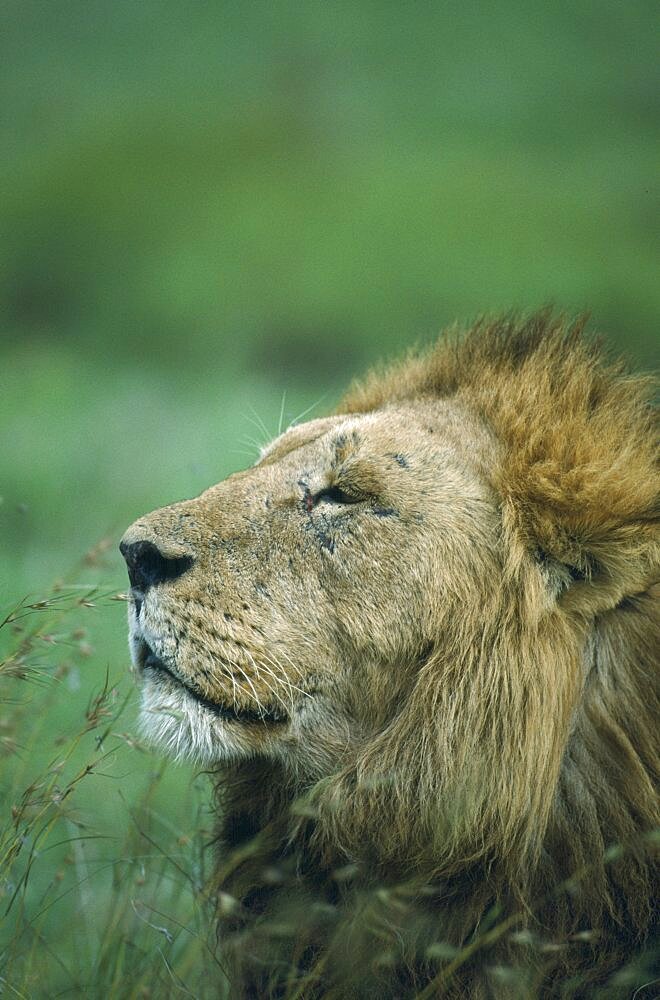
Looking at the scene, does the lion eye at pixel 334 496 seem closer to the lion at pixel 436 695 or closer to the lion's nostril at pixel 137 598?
the lion at pixel 436 695

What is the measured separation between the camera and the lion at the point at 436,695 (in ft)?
7.79

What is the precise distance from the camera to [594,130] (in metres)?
6.15

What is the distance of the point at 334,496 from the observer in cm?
265

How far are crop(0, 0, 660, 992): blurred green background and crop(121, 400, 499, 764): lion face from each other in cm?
202

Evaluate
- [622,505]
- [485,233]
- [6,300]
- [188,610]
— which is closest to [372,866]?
[188,610]

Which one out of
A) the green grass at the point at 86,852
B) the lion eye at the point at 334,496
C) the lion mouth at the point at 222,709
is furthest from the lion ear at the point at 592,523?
the green grass at the point at 86,852

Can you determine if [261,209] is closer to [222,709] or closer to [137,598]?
[137,598]

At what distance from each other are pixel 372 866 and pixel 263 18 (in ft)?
20.3

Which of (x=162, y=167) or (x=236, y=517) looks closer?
(x=236, y=517)

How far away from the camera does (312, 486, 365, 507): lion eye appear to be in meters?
2.62

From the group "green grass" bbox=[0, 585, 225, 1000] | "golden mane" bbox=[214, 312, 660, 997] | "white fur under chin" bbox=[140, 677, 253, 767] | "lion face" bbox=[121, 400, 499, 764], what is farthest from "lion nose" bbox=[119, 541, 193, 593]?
"golden mane" bbox=[214, 312, 660, 997]

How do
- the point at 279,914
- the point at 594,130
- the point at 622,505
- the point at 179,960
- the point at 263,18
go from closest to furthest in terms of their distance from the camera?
1. the point at 622,505
2. the point at 279,914
3. the point at 179,960
4. the point at 594,130
5. the point at 263,18

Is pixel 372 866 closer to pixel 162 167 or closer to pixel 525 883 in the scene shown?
pixel 525 883

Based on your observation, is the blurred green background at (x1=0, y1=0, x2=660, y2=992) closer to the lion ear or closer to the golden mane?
the golden mane
